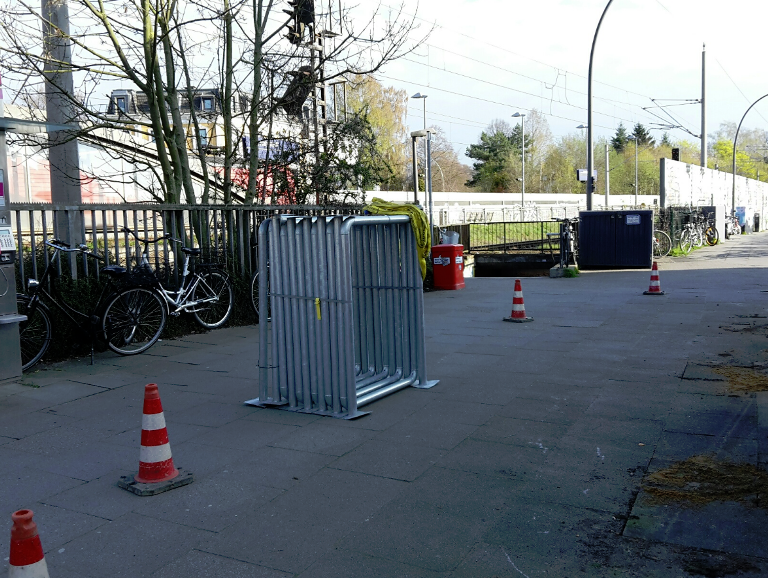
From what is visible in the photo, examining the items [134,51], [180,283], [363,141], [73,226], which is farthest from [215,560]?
[363,141]

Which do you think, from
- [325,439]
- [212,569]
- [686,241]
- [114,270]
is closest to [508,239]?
[686,241]

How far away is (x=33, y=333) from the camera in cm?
753

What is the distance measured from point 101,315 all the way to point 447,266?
8.47 metres

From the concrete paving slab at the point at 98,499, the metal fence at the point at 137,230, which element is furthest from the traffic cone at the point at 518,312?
the concrete paving slab at the point at 98,499

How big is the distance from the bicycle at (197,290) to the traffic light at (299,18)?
13.8ft

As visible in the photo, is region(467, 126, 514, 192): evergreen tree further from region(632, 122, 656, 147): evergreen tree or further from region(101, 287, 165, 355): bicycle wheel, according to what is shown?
region(101, 287, 165, 355): bicycle wheel

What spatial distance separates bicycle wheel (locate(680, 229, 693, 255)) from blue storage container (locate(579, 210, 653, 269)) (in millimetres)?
7275

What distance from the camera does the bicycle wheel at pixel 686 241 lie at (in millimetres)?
26777

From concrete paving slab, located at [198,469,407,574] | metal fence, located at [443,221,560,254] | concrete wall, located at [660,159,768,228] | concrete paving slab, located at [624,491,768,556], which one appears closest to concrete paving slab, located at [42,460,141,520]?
concrete paving slab, located at [198,469,407,574]

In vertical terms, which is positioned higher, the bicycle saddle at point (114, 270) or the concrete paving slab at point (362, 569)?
the bicycle saddle at point (114, 270)

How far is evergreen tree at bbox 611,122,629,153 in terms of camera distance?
11928cm

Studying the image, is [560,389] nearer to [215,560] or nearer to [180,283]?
[215,560]

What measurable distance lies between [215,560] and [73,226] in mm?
5970

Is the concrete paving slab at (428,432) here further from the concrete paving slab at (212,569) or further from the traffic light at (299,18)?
the traffic light at (299,18)
